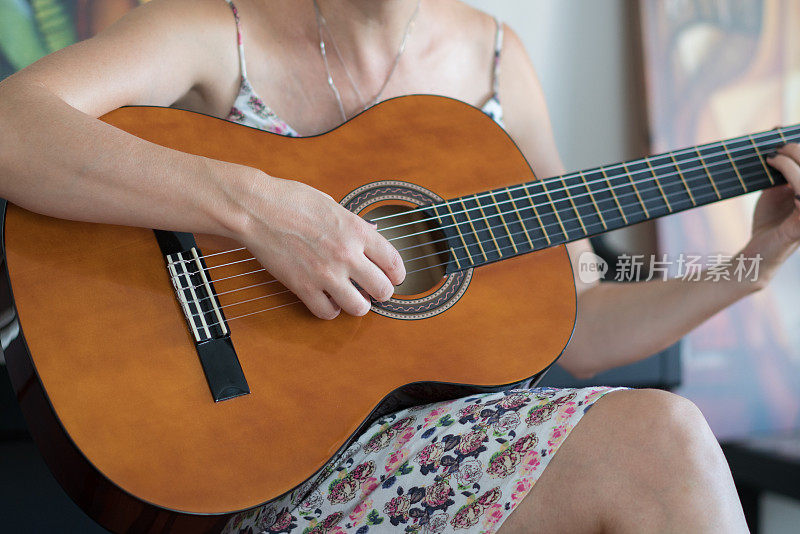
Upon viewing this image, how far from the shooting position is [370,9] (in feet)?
3.84

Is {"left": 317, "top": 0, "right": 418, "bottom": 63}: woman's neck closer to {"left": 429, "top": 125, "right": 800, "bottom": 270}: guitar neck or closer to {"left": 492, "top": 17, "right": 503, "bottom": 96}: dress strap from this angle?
{"left": 492, "top": 17, "right": 503, "bottom": 96}: dress strap

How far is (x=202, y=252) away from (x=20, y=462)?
2.13ft

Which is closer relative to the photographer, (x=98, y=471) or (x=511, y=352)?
(x=98, y=471)

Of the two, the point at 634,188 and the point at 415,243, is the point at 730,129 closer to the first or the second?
the point at 634,188

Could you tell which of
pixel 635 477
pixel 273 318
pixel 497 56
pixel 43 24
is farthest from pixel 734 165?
pixel 43 24

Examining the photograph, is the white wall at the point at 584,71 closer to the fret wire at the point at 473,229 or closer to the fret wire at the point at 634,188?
the fret wire at the point at 634,188

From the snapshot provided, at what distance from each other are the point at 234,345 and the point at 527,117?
0.77m

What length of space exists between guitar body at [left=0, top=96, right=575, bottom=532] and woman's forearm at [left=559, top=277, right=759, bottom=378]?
0.25m

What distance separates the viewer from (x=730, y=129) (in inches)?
83.4

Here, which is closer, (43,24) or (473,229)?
(473,229)

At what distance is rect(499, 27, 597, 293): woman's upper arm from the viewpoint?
129 centimetres

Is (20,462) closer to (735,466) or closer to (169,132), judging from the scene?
(169,132)

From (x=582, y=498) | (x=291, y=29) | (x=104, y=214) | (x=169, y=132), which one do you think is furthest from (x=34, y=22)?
(x=582, y=498)

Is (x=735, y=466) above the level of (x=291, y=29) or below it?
below
